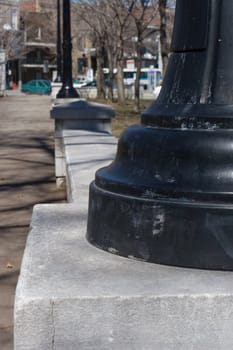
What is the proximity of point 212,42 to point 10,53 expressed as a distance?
71806 millimetres

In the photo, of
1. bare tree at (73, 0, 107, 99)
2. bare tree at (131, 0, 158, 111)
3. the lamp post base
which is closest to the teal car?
bare tree at (73, 0, 107, 99)

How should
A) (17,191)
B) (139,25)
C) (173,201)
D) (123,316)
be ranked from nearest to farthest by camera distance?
(123,316), (173,201), (17,191), (139,25)

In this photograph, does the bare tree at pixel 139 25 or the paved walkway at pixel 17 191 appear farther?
the bare tree at pixel 139 25

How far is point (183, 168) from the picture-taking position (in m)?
2.96

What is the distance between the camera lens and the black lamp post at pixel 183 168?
9.34 feet

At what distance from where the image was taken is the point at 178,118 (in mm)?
3064

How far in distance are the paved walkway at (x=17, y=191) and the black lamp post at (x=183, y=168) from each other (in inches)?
74.6

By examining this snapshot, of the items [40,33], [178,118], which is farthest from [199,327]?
[40,33]

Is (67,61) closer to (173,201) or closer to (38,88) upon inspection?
(173,201)

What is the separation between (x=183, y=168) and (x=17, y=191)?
324 inches

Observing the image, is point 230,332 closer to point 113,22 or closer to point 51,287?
point 51,287

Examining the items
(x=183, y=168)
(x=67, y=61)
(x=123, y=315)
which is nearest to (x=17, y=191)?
(x=67, y=61)

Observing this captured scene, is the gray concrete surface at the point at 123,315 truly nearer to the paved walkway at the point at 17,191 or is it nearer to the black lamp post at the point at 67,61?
the paved walkway at the point at 17,191

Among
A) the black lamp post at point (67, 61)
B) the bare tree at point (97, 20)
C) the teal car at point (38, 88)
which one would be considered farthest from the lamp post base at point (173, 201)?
the teal car at point (38, 88)
